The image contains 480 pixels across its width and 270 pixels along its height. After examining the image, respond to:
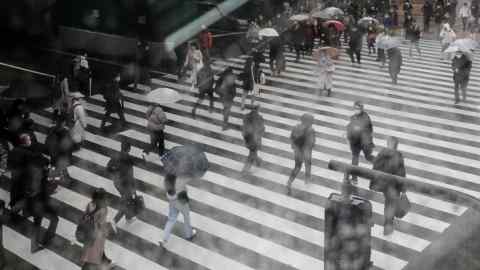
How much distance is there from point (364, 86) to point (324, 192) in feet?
15.3

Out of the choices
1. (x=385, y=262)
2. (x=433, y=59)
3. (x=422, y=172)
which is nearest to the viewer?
(x=385, y=262)

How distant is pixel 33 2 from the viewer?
989cm

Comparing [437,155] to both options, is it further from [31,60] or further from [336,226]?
[31,60]

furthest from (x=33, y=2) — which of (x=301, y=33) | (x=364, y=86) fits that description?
(x=364, y=86)

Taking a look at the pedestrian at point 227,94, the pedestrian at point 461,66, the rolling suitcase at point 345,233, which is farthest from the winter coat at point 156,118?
the rolling suitcase at point 345,233

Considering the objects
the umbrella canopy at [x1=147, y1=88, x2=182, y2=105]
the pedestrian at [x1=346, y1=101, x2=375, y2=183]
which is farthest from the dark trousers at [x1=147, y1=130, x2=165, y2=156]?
the pedestrian at [x1=346, y1=101, x2=375, y2=183]

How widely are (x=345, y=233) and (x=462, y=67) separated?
24.9ft

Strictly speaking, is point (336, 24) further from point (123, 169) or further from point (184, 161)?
point (184, 161)

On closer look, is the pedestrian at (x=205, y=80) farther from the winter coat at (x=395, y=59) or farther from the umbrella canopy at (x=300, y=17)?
the umbrella canopy at (x=300, y=17)

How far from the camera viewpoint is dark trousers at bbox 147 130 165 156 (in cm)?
677

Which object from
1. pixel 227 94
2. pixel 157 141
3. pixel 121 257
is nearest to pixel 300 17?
pixel 227 94

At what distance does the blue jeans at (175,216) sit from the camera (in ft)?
15.1

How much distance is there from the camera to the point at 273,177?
6230 millimetres

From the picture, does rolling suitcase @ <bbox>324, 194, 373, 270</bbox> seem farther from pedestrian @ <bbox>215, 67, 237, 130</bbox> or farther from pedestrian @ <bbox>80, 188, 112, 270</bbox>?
pedestrian @ <bbox>215, 67, 237, 130</bbox>
